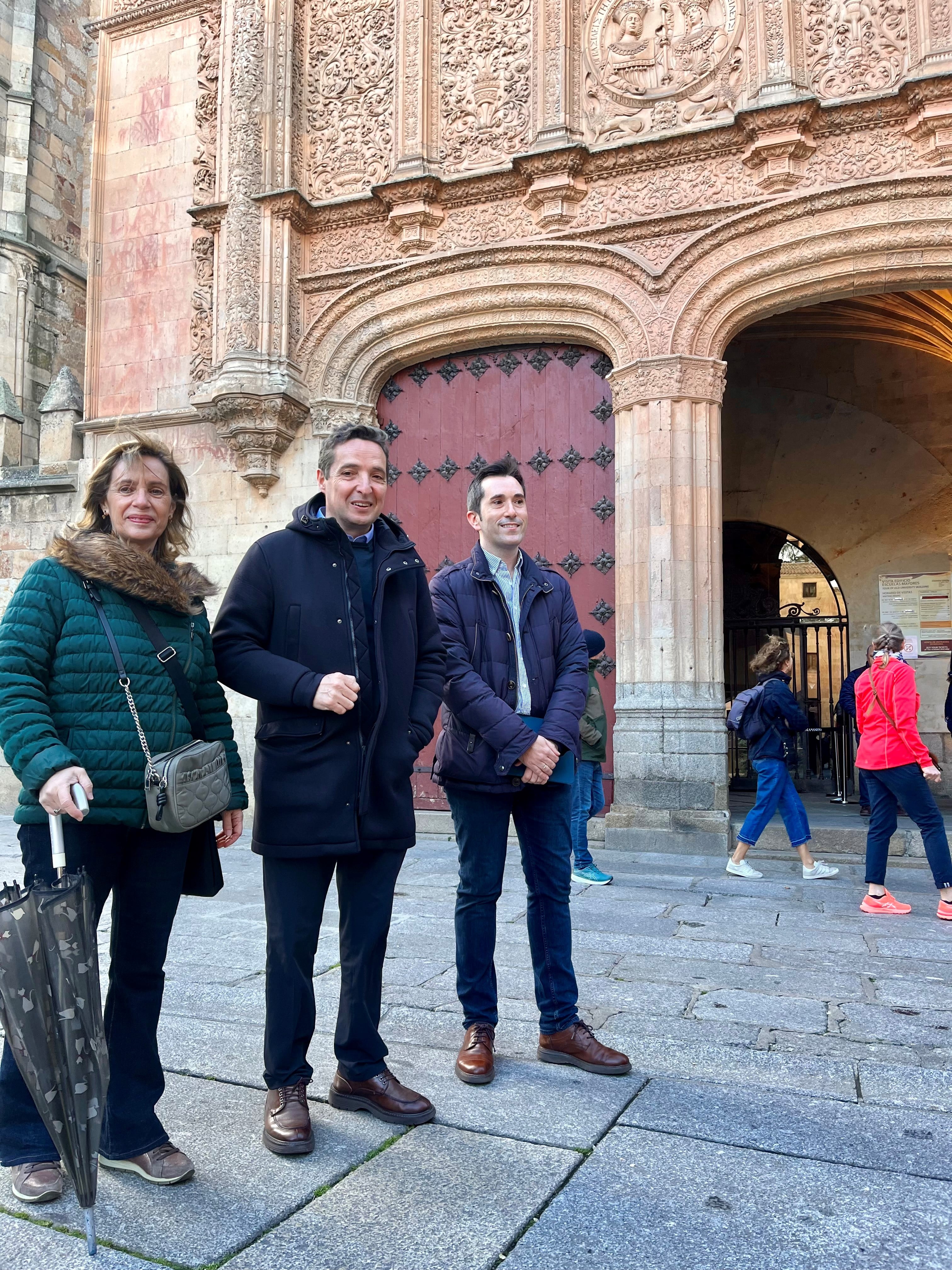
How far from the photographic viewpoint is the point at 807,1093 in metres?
2.80

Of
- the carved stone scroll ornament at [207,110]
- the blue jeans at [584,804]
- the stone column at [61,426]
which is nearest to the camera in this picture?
the blue jeans at [584,804]

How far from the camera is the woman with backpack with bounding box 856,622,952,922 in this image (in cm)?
549

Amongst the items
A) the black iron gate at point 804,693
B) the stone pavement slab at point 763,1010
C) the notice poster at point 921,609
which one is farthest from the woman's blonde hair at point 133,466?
the notice poster at point 921,609

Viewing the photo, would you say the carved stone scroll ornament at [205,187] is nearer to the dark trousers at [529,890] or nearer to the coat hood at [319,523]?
the coat hood at [319,523]

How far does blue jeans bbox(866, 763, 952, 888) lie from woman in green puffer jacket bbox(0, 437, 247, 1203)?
440 cm

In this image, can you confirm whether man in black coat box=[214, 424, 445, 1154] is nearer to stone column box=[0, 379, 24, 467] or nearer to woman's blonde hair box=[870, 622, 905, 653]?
woman's blonde hair box=[870, 622, 905, 653]

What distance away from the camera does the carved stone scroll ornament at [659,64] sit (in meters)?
8.11

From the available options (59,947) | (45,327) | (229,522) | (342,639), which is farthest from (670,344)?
(45,327)

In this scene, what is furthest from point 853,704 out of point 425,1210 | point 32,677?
point 32,677

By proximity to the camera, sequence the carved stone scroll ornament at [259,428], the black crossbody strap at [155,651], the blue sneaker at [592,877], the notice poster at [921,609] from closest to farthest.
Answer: the black crossbody strap at [155,651], the blue sneaker at [592,877], the carved stone scroll ornament at [259,428], the notice poster at [921,609]

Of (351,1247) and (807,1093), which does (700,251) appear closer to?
(807,1093)

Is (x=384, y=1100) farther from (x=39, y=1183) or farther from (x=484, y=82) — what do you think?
(x=484, y=82)

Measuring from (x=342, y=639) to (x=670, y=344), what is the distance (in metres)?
6.15

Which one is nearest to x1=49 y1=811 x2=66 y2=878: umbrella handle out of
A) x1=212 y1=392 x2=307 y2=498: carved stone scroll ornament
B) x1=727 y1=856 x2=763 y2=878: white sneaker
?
x1=727 y1=856 x2=763 y2=878: white sneaker
